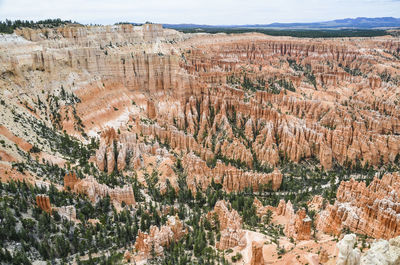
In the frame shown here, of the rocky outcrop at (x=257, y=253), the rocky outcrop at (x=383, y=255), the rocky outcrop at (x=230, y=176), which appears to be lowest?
the rocky outcrop at (x=230, y=176)

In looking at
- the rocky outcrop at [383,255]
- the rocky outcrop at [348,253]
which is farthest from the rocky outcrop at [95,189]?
the rocky outcrop at [383,255]

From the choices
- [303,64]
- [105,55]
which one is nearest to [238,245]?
[105,55]

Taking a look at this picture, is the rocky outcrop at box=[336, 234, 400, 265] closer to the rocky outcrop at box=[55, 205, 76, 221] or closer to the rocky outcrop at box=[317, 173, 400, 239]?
the rocky outcrop at box=[317, 173, 400, 239]

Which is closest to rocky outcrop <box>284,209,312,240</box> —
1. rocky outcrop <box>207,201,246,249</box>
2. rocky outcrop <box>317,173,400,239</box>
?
rocky outcrop <box>317,173,400,239</box>

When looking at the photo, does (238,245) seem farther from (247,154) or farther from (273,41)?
(273,41)

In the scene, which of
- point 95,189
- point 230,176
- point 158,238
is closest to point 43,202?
point 95,189

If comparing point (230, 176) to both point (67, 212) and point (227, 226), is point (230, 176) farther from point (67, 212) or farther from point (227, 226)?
point (67, 212)

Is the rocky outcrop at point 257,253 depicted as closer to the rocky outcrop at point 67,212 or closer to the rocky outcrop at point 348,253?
the rocky outcrop at point 348,253
